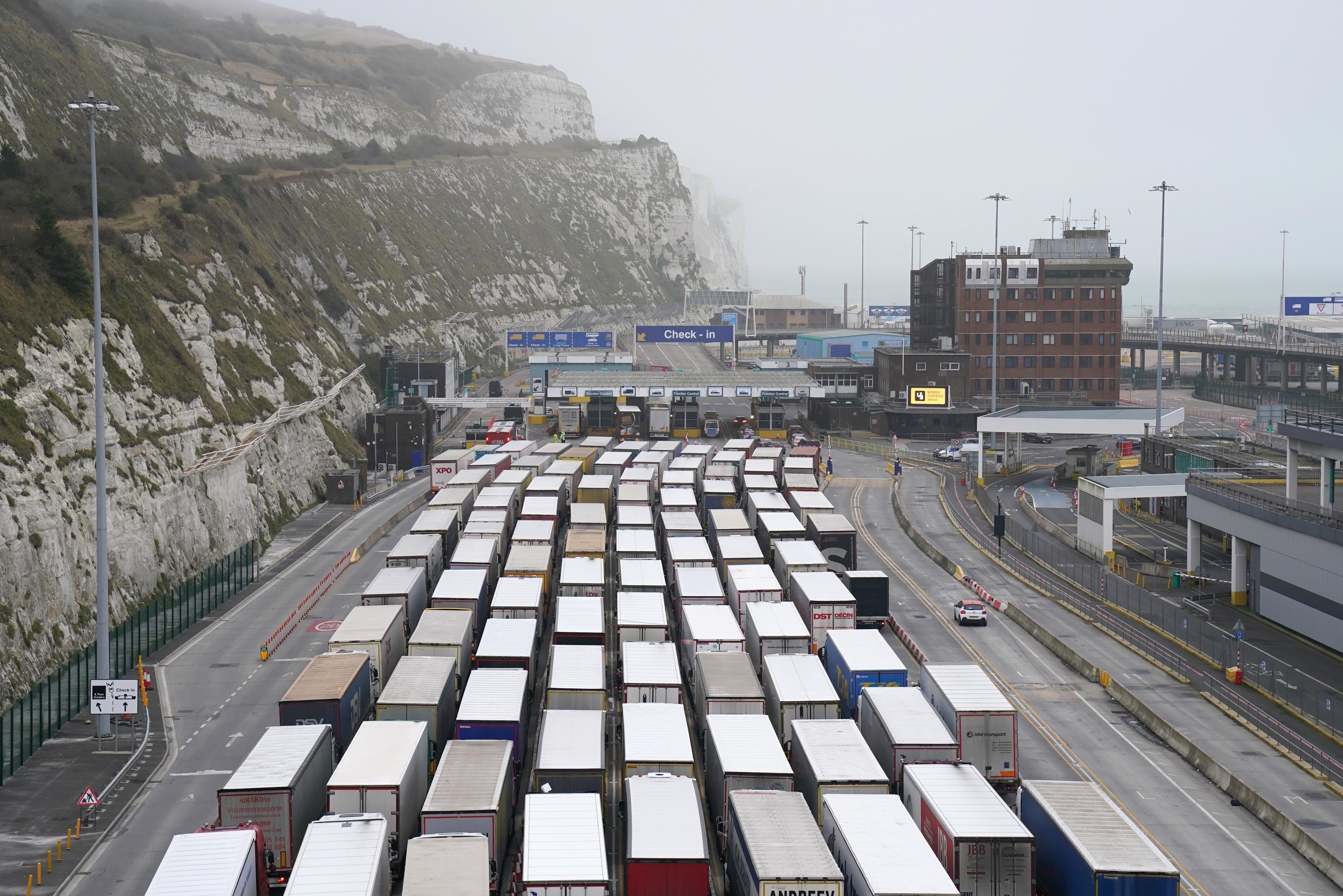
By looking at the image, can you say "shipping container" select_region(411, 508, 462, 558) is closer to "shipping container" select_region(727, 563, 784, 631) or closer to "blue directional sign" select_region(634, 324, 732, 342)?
"shipping container" select_region(727, 563, 784, 631)

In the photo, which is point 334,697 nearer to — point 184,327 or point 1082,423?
point 184,327

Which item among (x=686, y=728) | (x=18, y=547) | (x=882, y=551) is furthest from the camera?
(x=882, y=551)

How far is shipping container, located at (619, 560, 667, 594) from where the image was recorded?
151ft

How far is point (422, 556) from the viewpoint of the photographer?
5038cm

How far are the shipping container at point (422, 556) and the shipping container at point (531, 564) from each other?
2811mm

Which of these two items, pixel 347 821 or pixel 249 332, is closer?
pixel 347 821

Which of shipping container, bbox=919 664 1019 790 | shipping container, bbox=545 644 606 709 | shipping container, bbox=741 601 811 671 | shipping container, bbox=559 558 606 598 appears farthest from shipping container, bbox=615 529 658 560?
shipping container, bbox=919 664 1019 790

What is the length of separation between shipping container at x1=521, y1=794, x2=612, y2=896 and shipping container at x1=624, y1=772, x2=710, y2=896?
630mm

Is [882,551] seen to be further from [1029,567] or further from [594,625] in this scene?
[594,625]

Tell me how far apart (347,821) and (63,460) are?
3081 cm

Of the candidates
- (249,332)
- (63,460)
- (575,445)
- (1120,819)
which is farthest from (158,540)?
(1120,819)

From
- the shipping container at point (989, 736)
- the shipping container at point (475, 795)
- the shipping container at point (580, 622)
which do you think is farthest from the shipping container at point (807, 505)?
the shipping container at point (475, 795)

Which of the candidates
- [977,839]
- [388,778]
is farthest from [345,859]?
[977,839]

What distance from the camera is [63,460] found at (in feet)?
165
